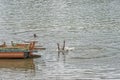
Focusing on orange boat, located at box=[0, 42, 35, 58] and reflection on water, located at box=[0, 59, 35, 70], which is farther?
orange boat, located at box=[0, 42, 35, 58]

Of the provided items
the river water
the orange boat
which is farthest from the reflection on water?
the orange boat

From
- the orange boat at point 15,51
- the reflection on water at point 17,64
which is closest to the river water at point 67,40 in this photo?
the reflection on water at point 17,64

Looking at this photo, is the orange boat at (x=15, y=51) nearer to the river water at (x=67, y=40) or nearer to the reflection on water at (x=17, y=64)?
the reflection on water at (x=17, y=64)

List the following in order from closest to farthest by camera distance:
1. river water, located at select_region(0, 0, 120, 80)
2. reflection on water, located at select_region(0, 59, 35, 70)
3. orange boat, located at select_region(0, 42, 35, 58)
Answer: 1. river water, located at select_region(0, 0, 120, 80)
2. reflection on water, located at select_region(0, 59, 35, 70)
3. orange boat, located at select_region(0, 42, 35, 58)

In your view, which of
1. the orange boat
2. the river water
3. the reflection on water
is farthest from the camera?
the orange boat

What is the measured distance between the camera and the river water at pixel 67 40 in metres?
40.6

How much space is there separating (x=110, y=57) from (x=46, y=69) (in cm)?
675

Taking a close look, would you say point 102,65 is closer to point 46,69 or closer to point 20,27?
point 46,69

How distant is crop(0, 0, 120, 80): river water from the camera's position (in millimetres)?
40622

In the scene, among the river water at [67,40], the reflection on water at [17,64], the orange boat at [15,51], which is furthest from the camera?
the orange boat at [15,51]

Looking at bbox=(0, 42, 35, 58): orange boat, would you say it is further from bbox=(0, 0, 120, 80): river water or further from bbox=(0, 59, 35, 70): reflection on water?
bbox=(0, 0, 120, 80): river water

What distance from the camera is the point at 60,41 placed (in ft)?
180

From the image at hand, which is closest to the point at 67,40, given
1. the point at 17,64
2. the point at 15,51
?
the point at 15,51

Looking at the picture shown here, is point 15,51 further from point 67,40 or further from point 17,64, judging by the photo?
point 67,40
